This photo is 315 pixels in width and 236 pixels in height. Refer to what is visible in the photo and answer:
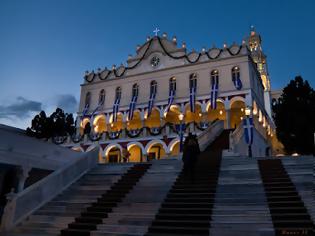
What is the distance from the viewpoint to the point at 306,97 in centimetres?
2606

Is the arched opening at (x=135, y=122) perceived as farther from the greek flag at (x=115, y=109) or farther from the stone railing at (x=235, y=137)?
the stone railing at (x=235, y=137)

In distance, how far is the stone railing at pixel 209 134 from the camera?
62.9 feet

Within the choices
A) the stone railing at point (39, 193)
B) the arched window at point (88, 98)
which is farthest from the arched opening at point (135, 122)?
the stone railing at point (39, 193)

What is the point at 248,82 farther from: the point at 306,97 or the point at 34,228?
the point at 34,228

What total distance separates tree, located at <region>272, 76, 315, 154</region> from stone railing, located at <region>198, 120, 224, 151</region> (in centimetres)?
584

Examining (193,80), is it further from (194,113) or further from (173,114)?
(173,114)

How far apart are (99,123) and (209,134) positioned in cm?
1996

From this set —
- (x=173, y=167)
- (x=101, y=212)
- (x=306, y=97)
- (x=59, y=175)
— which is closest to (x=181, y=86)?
(x=306, y=97)

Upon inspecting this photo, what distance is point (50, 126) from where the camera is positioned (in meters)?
40.4

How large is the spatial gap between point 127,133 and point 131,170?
16363mm

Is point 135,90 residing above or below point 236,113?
above

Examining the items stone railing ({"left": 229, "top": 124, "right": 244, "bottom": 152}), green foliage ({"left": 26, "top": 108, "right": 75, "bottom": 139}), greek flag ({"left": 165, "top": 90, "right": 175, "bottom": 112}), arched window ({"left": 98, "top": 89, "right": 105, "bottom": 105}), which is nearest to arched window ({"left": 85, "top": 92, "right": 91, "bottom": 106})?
arched window ({"left": 98, "top": 89, "right": 105, "bottom": 105})

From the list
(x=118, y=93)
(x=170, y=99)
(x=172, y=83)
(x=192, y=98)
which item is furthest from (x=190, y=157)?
(x=118, y=93)

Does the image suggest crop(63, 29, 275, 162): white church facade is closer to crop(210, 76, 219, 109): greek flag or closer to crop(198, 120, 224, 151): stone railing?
crop(210, 76, 219, 109): greek flag
